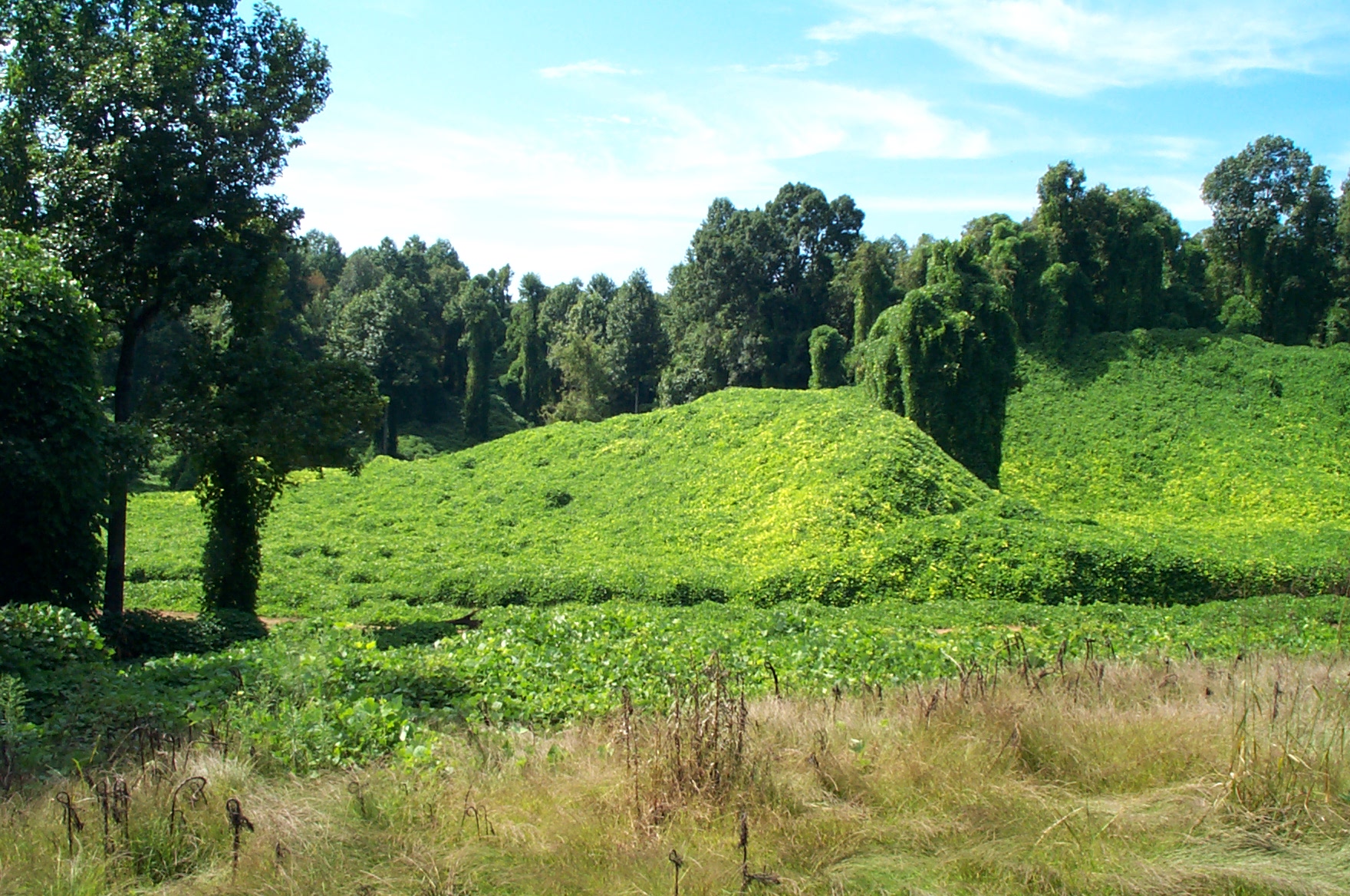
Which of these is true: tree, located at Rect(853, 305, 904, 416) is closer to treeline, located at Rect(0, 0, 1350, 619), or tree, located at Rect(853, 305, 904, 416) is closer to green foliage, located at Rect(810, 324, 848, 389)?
treeline, located at Rect(0, 0, 1350, 619)

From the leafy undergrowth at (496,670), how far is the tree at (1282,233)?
110 feet

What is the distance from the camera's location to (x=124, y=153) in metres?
11.0

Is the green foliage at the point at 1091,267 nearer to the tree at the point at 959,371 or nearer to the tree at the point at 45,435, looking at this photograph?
the tree at the point at 959,371

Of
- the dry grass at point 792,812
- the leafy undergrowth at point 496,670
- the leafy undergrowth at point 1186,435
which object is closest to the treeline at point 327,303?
the leafy undergrowth at point 1186,435

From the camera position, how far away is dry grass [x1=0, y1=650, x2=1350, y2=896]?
10.7 feet

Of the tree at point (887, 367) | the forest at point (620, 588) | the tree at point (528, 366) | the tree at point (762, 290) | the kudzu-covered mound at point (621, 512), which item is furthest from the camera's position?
the tree at point (528, 366)

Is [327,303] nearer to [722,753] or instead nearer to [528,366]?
[528,366]

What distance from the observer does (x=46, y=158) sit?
432 inches

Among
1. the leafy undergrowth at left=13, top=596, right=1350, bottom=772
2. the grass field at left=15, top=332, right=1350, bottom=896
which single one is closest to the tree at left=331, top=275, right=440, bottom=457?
the grass field at left=15, top=332, right=1350, bottom=896

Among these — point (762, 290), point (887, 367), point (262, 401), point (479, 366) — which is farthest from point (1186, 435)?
point (479, 366)

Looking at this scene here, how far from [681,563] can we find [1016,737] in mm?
13557

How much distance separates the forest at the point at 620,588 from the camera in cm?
353

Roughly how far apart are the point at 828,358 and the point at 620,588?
25233mm

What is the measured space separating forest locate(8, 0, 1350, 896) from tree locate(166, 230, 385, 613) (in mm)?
66
